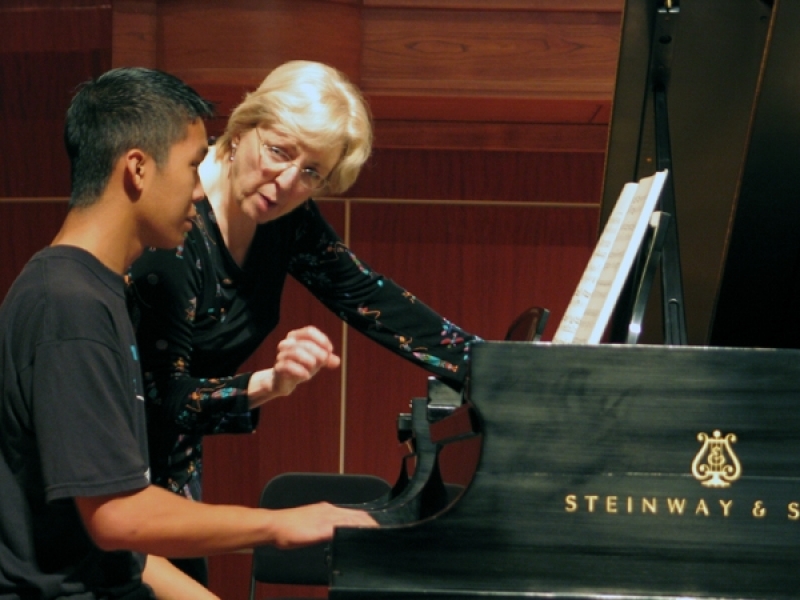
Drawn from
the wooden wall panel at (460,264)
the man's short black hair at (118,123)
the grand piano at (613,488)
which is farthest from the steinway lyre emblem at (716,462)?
the wooden wall panel at (460,264)

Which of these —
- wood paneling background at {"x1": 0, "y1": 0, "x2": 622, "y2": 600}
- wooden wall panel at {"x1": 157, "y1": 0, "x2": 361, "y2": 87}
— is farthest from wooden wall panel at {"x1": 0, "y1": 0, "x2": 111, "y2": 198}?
wooden wall panel at {"x1": 157, "y1": 0, "x2": 361, "y2": 87}

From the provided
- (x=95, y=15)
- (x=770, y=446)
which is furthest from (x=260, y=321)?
(x=95, y=15)

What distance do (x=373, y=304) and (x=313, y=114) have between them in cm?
46

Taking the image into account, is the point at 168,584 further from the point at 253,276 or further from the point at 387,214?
the point at 387,214

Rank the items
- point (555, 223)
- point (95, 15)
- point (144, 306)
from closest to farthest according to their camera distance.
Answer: point (144, 306) < point (95, 15) < point (555, 223)

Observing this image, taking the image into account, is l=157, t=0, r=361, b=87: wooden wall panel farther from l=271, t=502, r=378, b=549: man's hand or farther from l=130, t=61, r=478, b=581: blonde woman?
l=271, t=502, r=378, b=549: man's hand

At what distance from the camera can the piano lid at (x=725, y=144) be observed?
174 cm

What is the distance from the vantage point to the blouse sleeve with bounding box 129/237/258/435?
1.84 m

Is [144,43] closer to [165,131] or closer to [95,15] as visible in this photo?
[95,15]

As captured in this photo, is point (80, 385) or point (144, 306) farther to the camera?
point (144, 306)

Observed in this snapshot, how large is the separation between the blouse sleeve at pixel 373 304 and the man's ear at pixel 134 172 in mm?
832

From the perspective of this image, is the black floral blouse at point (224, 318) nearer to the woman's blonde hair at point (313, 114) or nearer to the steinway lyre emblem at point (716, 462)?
the woman's blonde hair at point (313, 114)

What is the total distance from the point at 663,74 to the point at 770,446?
890 mm

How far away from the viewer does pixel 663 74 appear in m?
2.02
